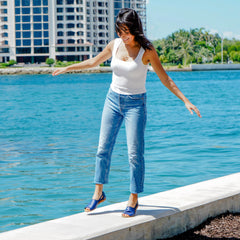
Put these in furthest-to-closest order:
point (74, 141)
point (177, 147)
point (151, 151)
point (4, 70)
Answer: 1. point (4, 70)
2. point (74, 141)
3. point (177, 147)
4. point (151, 151)

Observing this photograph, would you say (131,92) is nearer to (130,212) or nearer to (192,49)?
(130,212)

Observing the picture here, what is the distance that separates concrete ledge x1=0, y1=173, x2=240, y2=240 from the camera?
180 inches

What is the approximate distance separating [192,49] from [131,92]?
17552 cm

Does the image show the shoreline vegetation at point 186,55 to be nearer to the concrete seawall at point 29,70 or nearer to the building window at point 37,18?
the concrete seawall at point 29,70

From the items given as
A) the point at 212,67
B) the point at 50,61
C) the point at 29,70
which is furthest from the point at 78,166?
the point at 212,67

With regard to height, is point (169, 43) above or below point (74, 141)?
above

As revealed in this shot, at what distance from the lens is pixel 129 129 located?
16.9 ft

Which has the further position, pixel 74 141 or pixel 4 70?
pixel 4 70

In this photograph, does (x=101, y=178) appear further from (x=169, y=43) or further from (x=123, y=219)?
(x=169, y=43)

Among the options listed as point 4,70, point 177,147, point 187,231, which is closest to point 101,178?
point 187,231

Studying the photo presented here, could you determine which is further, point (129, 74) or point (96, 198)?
point (96, 198)

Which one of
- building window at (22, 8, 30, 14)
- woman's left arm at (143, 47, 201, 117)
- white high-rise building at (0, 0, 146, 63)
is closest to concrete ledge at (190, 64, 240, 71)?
white high-rise building at (0, 0, 146, 63)

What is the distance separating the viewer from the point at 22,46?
180 meters

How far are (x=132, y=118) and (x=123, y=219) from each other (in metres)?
0.93
